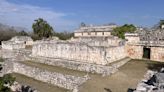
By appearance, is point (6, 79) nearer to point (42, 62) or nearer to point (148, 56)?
point (42, 62)

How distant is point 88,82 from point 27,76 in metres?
7.09

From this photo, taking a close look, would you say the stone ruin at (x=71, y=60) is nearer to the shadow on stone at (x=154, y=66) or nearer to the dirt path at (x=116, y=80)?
the dirt path at (x=116, y=80)

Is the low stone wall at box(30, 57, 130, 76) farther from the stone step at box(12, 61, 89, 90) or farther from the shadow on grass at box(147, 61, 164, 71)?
the shadow on grass at box(147, 61, 164, 71)

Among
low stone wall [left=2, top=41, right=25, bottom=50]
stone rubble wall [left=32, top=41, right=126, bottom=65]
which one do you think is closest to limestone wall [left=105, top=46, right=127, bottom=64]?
stone rubble wall [left=32, top=41, right=126, bottom=65]

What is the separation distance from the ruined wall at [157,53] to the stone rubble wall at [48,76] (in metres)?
8.88

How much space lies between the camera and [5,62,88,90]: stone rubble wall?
50.2ft

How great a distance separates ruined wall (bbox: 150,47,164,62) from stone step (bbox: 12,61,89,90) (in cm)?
878

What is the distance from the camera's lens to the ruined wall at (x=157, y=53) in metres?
20.8

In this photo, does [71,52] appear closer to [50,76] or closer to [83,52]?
[83,52]

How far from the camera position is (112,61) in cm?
1928

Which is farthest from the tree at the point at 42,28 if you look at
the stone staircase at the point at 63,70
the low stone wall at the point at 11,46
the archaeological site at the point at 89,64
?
the stone staircase at the point at 63,70

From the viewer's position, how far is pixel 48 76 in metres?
17.4

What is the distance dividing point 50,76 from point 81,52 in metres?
3.89

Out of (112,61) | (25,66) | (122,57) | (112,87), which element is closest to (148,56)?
(122,57)
